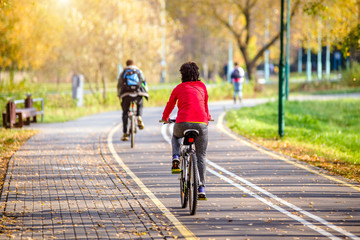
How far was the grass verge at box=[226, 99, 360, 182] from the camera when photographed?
13.8 m

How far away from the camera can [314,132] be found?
20.4m

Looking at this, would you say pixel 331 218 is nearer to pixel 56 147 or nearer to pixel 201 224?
pixel 201 224

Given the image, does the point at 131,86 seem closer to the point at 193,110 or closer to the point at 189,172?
the point at 193,110

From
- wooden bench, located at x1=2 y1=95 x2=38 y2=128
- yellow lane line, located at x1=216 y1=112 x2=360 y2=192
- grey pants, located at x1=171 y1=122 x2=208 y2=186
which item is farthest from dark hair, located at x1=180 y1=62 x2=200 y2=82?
wooden bench, located at x1=2 y1=95 x2=38 y2=128

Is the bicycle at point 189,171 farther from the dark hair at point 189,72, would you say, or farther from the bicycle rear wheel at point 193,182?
the dark hair at point 189,72

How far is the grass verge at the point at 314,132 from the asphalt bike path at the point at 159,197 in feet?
2.80

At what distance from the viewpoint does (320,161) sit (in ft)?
44.6

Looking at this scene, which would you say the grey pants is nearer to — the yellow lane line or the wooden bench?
the yellow lane line

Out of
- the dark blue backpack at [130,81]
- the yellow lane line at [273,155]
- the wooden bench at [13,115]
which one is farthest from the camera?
the wooden bench at [13,115]

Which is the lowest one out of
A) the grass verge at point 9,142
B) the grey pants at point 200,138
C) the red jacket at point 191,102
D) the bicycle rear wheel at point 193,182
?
the grass verge at point 9,142

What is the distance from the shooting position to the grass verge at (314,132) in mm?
13836

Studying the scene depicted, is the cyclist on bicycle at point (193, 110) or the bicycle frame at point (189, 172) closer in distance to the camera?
the bicycle frame at point (189, 172)

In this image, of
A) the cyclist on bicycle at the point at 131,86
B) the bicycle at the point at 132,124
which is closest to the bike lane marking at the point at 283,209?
the bicycle at the point at 132,124

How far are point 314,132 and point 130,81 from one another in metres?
7.72
